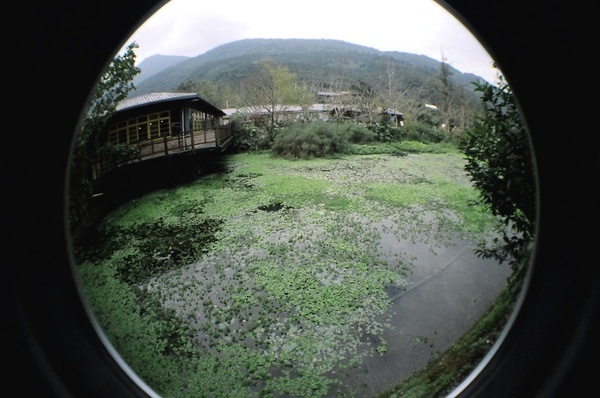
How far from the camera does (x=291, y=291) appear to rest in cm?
349

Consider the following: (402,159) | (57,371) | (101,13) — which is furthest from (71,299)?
(402,159)

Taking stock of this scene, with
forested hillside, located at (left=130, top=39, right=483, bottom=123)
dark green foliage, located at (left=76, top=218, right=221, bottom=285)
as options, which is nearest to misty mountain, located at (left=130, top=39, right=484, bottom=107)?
forested hillside, located at (left=130, top=39, right=483, bottom=123)

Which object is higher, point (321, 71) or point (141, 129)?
point (321, 71)

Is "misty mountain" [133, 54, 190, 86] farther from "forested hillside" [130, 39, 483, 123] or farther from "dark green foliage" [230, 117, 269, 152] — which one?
"dark green foliage" [230, 117, 269, 152]

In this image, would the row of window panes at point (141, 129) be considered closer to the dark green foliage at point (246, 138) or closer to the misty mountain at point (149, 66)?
the misty mountain at point (149, 66)

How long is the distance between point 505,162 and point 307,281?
244 centimetres

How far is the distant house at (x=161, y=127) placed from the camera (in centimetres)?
382

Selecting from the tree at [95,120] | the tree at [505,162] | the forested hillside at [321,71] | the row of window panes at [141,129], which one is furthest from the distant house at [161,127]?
the tree at [505,162]

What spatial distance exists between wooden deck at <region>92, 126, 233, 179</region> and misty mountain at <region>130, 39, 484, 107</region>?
1666mm

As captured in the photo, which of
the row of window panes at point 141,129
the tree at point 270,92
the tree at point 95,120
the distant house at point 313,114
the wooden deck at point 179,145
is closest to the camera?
the tree at point 95,120

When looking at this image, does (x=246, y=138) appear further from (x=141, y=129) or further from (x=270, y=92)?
(x=141, y=129)

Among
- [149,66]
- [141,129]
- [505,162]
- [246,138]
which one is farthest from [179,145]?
[505,162]

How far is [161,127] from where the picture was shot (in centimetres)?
602

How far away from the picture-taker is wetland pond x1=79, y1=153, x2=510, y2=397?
8.19 feet
